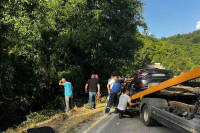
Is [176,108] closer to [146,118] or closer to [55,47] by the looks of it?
[146,118]

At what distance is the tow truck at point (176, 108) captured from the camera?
3.99 m

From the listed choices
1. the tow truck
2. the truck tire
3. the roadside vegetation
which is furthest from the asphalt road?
the roadside vegetation

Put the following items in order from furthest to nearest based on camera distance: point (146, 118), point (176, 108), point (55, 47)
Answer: point (55, 47) < point (146, 118) < point (176, 108)

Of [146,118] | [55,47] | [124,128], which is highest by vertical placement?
[55,47]

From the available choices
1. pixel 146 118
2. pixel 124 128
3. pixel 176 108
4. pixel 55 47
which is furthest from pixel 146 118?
pixel 55 47

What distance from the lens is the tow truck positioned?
13.1 ft

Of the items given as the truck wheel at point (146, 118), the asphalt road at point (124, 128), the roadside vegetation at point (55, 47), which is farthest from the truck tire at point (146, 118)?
the roadside vegetation at point (55, 47)

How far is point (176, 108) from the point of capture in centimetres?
535

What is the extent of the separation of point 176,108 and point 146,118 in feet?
4.18

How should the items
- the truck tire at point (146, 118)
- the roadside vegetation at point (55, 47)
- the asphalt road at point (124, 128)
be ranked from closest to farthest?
the asphalt road at point (124, 128), the truck tire at point (146, 118), the roadside vegetation at point (55, 47)

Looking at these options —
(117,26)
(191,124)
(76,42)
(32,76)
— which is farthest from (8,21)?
(117,26)

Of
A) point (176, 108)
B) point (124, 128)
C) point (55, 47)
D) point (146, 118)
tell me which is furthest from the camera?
point (55, 47)

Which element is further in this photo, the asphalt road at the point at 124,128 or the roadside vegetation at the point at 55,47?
the roadside vegetation at the point at 55,47

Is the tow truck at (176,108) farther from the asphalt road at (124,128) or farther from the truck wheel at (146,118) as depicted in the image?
the asphalt road at (124,128)
